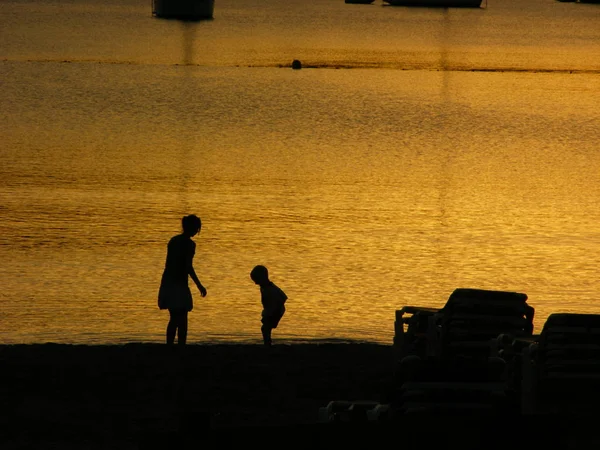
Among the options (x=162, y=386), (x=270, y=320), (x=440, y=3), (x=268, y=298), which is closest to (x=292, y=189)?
(x=270, y=320)

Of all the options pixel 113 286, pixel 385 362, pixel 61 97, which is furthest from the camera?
pixel 61 97

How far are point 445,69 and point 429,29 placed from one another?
52956 mm

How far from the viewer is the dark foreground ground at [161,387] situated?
895 cm

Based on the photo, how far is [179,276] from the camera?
12.0 m

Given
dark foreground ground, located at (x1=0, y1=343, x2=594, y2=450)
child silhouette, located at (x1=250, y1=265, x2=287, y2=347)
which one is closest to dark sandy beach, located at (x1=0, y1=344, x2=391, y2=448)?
dark foreground ground, located at (x1=0, y1=343, x2=594, y2=450)

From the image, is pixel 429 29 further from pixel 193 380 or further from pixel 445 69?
pixel 193 380

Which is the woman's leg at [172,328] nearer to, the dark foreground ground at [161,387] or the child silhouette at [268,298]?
the dark foreground ground at [161,387]

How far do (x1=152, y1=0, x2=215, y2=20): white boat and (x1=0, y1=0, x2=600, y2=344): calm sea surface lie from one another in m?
40.4

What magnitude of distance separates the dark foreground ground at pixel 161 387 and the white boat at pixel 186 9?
112702 mm

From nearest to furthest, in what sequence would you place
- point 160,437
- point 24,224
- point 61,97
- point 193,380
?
point 160,437 < point 193,380 < point 24,224 < point 61,97

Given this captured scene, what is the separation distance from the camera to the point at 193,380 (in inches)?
414

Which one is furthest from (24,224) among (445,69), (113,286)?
(445,69)

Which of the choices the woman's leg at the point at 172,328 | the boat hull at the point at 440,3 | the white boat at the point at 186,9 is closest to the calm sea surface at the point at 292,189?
the woman's leg at the point at 172,328

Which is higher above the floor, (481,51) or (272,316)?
(481,51)
